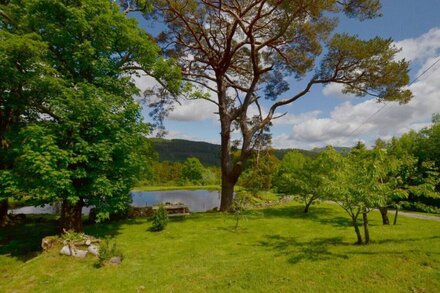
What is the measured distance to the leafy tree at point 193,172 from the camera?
93.6 metres

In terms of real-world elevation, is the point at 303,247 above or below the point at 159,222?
below

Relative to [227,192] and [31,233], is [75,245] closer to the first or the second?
[31,233]

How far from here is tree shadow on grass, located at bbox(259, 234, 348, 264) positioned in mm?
9117

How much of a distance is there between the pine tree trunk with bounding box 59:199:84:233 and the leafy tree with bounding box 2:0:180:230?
4 cm

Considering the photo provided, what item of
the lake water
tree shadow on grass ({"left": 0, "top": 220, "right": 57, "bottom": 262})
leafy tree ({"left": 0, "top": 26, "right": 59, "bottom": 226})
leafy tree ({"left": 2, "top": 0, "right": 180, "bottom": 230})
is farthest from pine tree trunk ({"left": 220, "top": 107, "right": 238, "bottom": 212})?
the lake water

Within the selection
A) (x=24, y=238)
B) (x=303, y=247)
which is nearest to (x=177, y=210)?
(x=24, y=238)

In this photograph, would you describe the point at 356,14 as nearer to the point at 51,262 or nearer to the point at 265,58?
the point at 265,58

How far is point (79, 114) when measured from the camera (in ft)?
36.5

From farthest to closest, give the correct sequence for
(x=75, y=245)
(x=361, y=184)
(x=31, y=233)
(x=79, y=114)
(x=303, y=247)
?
(x=31, y=233)
(x=79, y=114)
(x=303, y=247)
(x=75, y=245)
(x=361, y=184)

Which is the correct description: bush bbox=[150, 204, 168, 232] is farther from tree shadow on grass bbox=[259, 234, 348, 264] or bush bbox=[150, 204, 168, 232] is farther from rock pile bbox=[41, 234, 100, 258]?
tree shadow on grass bbox=[259, 234, 348, 264]

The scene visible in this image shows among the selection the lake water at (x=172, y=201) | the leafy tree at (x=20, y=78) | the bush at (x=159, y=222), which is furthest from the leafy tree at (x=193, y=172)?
the leafy tree at (x=20, y=78)

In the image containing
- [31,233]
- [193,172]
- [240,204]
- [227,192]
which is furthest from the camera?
[193,172]

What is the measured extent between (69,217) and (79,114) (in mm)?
4454

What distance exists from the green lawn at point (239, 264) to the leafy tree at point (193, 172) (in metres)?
79.9
